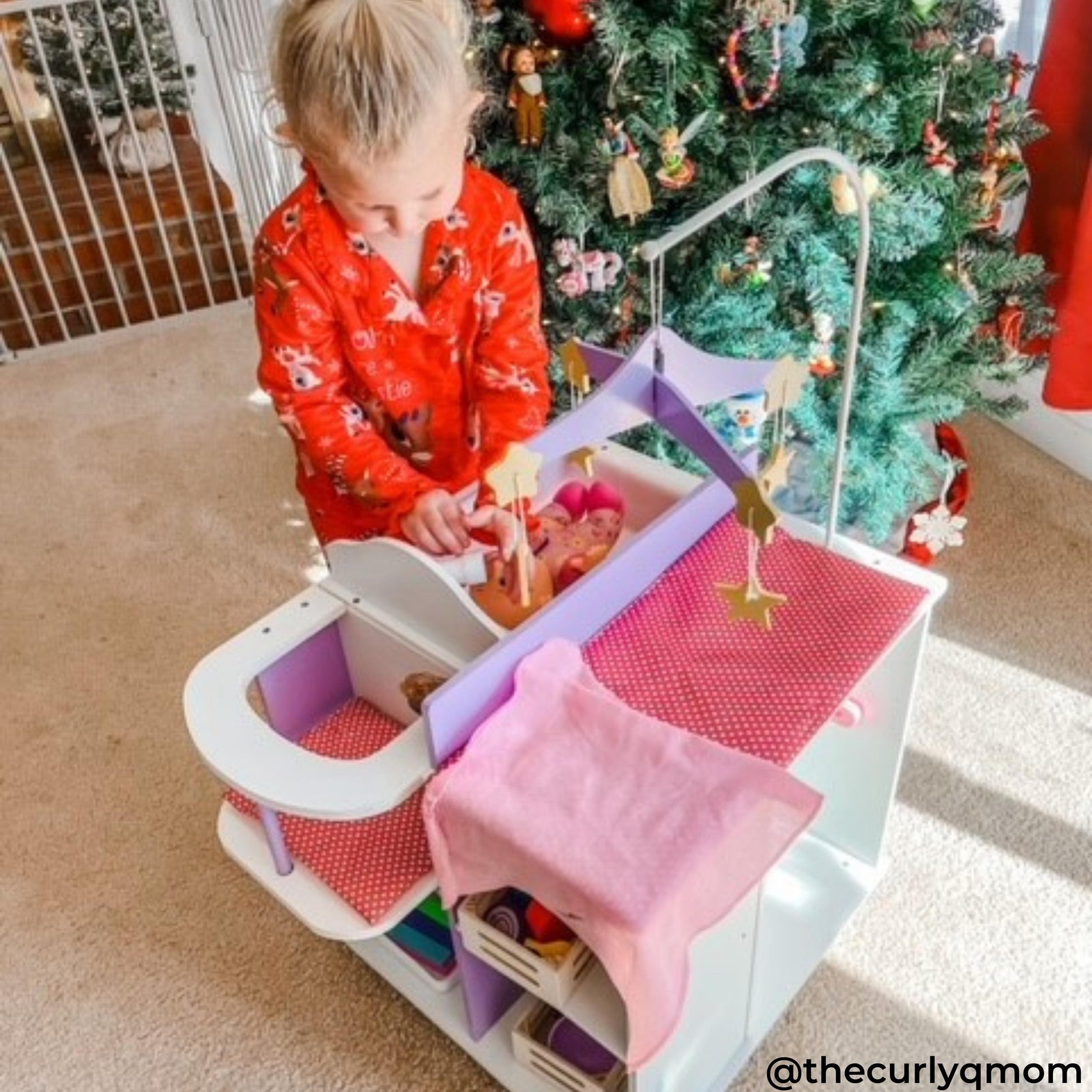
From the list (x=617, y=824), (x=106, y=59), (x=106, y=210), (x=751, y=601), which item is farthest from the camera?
(x=106, y=210)

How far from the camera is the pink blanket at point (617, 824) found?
78 cm

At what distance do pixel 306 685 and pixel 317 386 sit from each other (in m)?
0.27

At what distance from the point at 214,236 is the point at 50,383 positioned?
48cm

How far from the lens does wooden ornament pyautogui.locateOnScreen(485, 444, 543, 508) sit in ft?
2.85

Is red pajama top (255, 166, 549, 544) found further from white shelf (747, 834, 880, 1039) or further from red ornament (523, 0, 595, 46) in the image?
white shelf (747, 834, 880, 1039)

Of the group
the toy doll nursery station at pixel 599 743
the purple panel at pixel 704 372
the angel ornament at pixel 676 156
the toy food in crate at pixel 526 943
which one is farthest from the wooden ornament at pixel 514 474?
the angel ornament at pixel 676 156

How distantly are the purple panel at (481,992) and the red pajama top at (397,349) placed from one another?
0.39 metres

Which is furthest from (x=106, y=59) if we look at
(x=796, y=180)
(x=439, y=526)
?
(x=439, y=526)

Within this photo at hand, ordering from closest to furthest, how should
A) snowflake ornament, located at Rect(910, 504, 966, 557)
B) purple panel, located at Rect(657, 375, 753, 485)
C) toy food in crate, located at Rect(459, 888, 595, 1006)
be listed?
toy food in crate, located at Rect(459, 888, 595, 1006) < purple panel, located at Rect(657, 375, 753, 485) < snowflake ornament, located at Rect(910, 504, 966, 557)

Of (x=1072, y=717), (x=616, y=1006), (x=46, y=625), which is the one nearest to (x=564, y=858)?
(x=616, y=1006)

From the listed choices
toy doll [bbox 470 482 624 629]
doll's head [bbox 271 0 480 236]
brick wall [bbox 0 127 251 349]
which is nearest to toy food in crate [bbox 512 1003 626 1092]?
toy doll [bbox 470 482 624 629]

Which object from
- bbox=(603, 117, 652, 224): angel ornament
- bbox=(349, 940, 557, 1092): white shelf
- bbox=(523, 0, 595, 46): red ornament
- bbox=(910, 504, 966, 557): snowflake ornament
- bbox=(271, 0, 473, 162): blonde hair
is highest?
bbox=(271, 0, 473, 162): blonde hair

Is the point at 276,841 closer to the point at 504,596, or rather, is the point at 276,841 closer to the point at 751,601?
the point at 504,596

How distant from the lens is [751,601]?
3.02ft
